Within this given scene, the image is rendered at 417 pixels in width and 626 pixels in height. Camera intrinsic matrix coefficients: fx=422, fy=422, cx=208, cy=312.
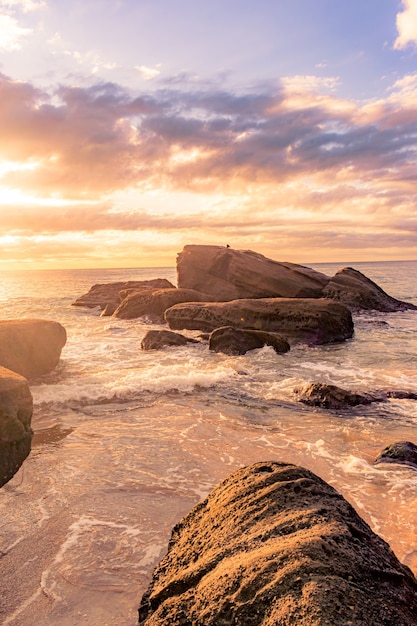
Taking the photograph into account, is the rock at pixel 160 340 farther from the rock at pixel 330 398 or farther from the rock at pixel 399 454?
the rock at pixel 399 454

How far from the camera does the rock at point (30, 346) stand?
1390 cm

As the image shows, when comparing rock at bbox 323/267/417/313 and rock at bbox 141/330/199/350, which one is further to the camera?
rock at bbox 323/267/417/313

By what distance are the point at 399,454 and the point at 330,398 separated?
350 centimetres

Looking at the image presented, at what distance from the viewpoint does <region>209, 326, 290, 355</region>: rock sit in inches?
735

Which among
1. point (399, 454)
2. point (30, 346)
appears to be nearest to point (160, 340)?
point (30, 346)

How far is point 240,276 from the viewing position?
32.0 metres

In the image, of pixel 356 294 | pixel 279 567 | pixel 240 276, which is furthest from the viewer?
pixel 356 294

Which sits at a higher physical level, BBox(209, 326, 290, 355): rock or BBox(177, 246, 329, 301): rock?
BBox(177, 246, 329, 301): rock

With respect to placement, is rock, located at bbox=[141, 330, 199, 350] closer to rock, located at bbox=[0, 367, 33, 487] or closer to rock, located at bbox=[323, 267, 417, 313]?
rock, located at bbox=[0, 367, 33, 487]

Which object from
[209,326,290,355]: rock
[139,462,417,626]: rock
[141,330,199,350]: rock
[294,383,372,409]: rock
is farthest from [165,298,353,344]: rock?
[139,462,417,626]: rock

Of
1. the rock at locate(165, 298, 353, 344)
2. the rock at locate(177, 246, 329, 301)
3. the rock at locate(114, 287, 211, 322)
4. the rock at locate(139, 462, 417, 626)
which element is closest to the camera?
the rock at locate(139, 462, 417, 626)

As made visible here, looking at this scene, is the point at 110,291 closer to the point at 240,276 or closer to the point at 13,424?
the point at 240,276

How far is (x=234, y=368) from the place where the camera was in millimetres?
15703

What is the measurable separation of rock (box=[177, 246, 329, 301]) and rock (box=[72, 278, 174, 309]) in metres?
7.16
